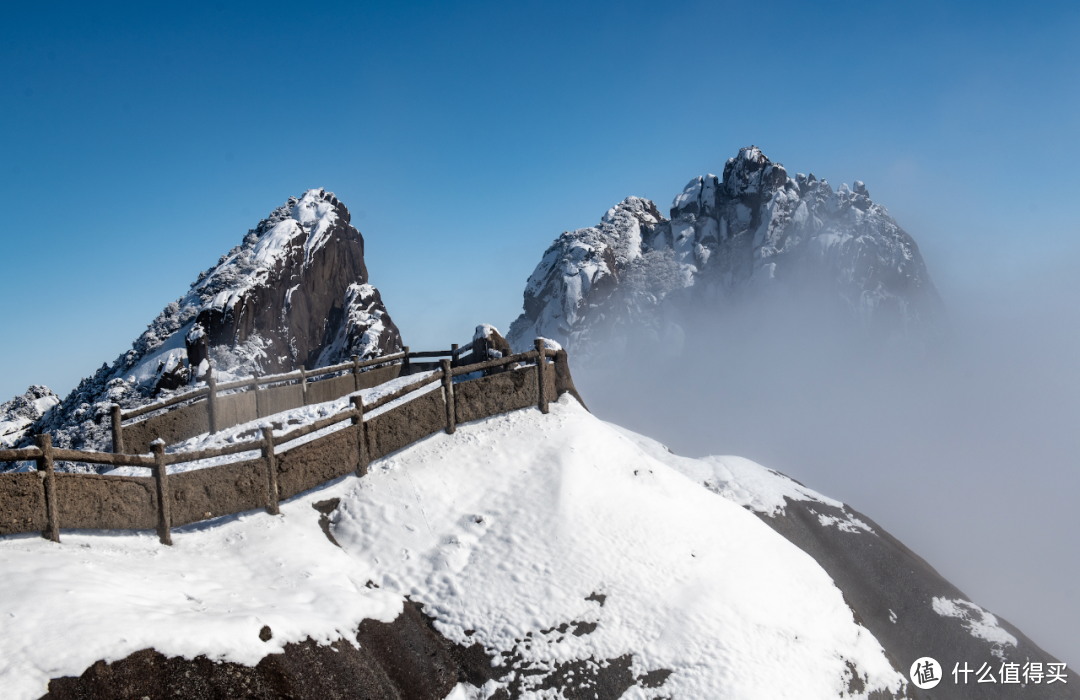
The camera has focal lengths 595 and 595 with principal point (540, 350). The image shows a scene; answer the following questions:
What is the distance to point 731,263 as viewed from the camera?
6752 inches

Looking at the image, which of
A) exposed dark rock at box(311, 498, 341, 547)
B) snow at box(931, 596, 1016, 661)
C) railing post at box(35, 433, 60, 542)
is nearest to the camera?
railing post at box(35, 433, 60, 542)

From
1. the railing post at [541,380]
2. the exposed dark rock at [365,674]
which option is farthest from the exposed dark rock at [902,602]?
the exposed dark rock at [365,674]

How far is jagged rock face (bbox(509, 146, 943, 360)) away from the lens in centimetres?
15462

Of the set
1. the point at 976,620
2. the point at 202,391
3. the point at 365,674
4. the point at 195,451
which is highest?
the point at 202,391

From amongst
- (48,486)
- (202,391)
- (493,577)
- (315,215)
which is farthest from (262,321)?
(493,577)

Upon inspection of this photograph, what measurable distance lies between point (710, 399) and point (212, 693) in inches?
6819

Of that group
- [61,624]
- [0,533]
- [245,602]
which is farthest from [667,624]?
[0,533]

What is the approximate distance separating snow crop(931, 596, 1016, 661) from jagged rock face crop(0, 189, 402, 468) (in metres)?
47.8

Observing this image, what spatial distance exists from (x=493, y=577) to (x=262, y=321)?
5806 cm

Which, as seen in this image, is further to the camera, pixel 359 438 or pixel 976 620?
pixel 976 620

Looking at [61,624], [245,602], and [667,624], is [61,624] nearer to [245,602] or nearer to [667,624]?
[245,602]

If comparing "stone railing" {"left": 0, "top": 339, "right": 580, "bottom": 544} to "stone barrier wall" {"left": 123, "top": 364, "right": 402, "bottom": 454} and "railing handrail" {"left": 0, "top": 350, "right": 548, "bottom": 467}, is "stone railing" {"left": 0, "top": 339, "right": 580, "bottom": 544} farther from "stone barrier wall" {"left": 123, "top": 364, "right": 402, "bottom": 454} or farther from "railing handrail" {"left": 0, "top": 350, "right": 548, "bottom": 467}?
"stone barrier wall" {"left": 123, "top": 364, "right": 402, "bottom": 454}

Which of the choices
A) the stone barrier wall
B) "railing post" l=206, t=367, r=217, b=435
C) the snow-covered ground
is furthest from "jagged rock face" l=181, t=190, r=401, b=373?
the snow-covered ground

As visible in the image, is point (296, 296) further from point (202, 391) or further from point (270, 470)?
point (270, 470)
